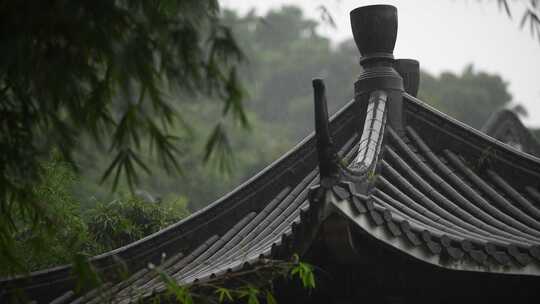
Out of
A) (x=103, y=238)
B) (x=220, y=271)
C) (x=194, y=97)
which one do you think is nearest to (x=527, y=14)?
(x=194, y=97)

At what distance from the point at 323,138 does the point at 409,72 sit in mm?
2025

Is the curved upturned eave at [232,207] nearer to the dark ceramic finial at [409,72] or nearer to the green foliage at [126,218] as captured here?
the dark ceramic finial at [409,72]

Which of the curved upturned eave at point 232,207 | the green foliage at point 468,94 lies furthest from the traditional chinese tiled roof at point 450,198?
the green foliage at point 468,94

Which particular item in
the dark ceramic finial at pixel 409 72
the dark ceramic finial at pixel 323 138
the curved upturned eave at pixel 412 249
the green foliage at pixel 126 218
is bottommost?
the curved upturned eave at pixel 412 249

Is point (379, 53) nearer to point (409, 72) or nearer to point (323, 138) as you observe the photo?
point (409, 72)

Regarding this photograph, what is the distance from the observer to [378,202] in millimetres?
3994

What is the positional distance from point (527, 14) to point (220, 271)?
5.37 feet

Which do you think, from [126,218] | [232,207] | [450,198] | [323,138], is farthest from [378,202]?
[126,218]

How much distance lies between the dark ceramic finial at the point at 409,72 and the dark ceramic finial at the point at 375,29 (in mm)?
421

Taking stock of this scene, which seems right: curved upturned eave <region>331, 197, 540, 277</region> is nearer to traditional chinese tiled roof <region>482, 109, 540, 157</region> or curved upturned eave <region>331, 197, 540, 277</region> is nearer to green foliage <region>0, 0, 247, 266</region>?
green foliage <region>0, 0, 247, 266</region>

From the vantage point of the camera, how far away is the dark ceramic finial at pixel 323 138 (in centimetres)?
351

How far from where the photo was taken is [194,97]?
2.90 meters

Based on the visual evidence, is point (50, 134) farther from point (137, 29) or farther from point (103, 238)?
point (103, 238)

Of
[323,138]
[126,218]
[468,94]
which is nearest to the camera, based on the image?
[323,138]
